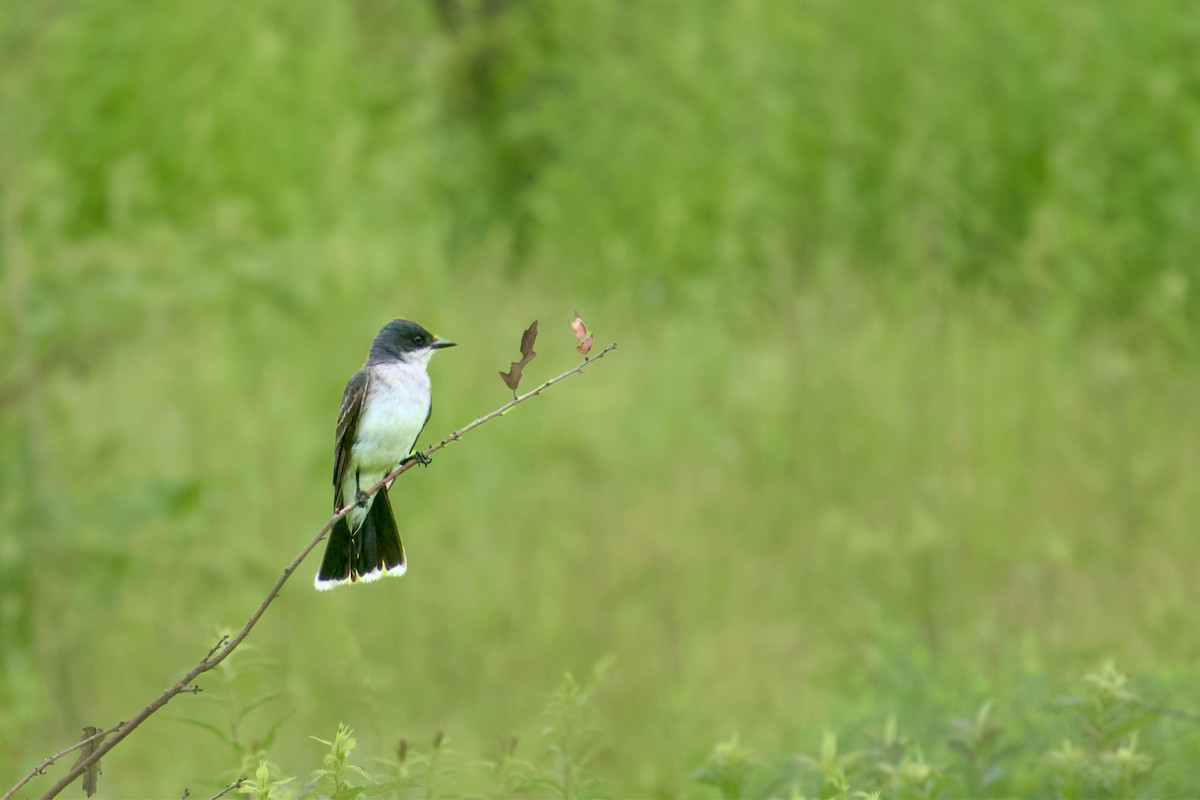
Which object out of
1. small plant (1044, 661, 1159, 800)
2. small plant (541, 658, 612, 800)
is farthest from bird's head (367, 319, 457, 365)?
small plant (1044, 661, 1159, 800)

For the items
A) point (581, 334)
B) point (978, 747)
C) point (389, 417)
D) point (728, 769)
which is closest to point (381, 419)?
point (389, 417)

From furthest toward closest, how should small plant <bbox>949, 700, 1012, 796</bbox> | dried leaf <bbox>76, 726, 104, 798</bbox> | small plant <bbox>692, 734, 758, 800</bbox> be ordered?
small plant <bbox>949, 700, 1012, 796</bbox>
small plant <bbox>692, 734, 758, 800</bbox>
dried leaf <bbox>76, 726, 104, 798</bbox>

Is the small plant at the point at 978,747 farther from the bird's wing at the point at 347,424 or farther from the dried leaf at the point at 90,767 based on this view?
the dried leaf at the point at 90,767

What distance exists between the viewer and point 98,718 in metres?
5.21

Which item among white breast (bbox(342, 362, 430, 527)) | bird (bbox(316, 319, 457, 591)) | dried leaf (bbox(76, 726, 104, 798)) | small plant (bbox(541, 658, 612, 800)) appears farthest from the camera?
small plant (bbox(541, 658, 612, 800))

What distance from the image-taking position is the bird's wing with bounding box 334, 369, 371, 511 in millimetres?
2271

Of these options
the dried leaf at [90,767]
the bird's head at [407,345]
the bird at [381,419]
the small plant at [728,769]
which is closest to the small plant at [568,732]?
the small plant at [728,769]

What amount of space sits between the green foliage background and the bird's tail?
61 cm

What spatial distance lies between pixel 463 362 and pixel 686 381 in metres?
1.47

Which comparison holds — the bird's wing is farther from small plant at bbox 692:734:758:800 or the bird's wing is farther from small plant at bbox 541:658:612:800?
small plant at bbox 692:734:758:800

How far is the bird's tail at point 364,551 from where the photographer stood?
1899mm

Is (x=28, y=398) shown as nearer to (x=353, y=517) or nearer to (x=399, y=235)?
(x=353, y=517)

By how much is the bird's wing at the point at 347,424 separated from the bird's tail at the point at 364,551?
0.19m

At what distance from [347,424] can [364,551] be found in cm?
39
